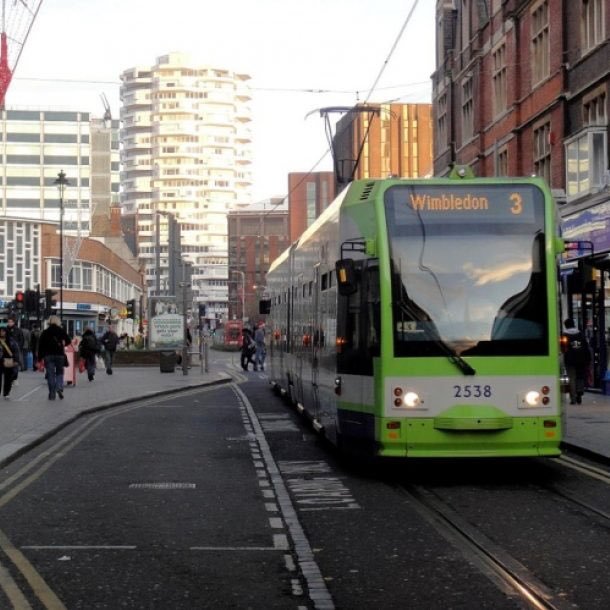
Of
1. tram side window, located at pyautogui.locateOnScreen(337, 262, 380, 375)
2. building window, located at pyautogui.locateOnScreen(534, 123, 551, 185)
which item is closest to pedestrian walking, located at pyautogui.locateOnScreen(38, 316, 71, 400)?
building window, located at pyautogui.locateOnScreen(534, 123, 551, 185)

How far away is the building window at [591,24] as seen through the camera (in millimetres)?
29797

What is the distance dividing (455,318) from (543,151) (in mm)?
22076

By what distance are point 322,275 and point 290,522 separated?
22.5 ft

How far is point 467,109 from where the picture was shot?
143ft

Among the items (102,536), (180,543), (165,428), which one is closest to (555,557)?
(180,543)

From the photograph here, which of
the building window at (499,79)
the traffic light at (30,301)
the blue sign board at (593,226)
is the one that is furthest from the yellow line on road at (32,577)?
the traffic light at (30,301)

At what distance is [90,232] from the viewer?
128 m

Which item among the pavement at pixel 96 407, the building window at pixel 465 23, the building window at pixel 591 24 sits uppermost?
the building window at pixel 465 23

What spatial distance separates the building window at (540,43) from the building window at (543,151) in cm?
139

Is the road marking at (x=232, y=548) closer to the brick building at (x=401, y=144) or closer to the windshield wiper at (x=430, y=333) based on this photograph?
the windshield wiper at (x=430, y=333)

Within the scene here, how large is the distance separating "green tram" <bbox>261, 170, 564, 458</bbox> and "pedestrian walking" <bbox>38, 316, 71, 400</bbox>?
1518cm

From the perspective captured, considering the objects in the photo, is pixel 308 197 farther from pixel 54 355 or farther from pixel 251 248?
pixel 54 355

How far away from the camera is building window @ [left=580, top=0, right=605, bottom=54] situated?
29.8 metres

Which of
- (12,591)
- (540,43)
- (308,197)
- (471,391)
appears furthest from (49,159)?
(12,591)
